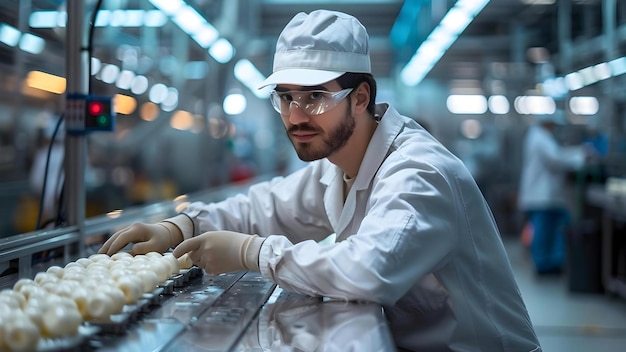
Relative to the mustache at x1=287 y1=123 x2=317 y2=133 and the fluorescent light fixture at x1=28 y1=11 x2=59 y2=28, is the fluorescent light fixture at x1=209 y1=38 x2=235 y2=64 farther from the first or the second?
the mustache at x1=287 y1=123 x2=317 y2=133

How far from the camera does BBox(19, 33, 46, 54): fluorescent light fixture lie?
11.0ft

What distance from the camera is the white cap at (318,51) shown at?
1.87 metres

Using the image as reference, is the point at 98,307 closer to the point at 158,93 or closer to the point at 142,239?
the point at 142,239

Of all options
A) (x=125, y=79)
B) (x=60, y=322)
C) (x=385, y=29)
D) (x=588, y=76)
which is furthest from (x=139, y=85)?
(x=385, y=29)

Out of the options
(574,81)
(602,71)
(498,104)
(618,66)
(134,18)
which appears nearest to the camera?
(134,18)

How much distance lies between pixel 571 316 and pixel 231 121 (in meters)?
4.07

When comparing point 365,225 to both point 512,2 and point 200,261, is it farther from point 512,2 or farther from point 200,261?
point 512,2

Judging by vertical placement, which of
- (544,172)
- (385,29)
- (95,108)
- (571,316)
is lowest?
(571,316)

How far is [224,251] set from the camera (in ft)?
5.75

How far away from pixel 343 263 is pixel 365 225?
0.13 meters

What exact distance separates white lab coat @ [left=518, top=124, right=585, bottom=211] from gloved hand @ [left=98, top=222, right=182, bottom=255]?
20.7 feet

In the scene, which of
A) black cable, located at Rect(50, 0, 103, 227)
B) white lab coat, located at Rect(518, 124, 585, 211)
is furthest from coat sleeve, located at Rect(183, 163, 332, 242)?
white lab coat, located at Rect(518, 124, 585, 211)

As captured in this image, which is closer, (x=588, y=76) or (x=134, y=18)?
(x=134, y=18)

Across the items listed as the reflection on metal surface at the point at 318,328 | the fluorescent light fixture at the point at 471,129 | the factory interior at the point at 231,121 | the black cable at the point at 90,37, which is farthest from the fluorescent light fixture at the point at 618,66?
the reflection on metal surface at the point at 318,328
